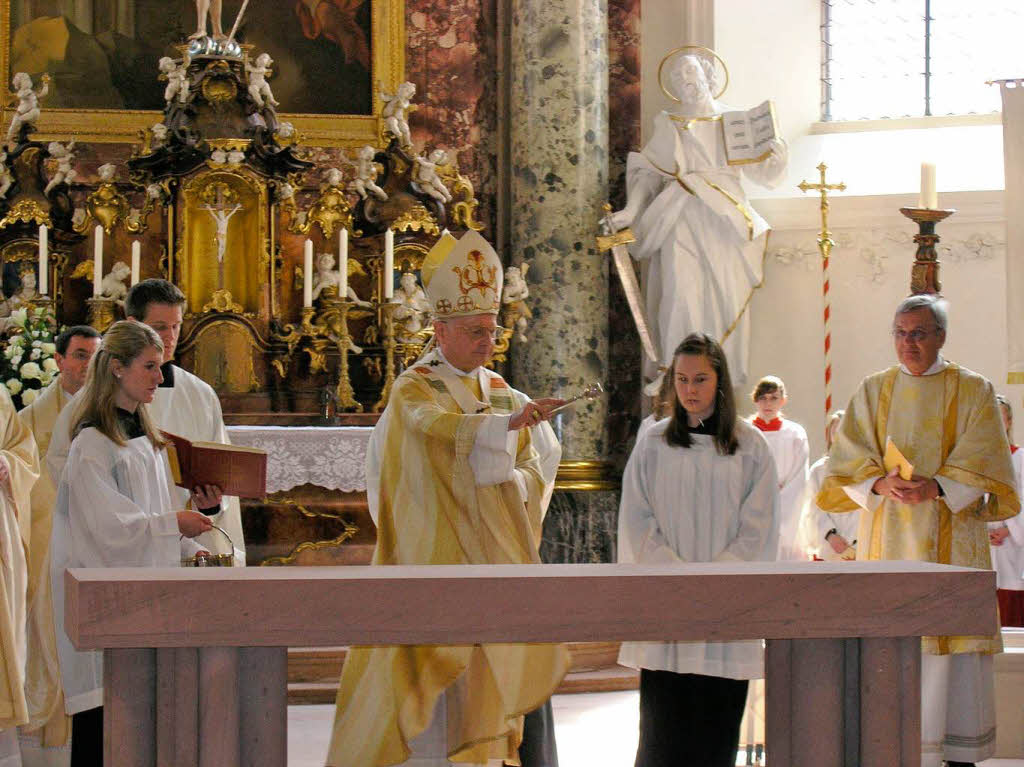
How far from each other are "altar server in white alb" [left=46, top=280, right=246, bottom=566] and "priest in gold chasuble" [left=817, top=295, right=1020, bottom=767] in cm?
227

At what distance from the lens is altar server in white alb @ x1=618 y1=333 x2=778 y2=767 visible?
15.7 feet

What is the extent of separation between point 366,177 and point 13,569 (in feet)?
13.2

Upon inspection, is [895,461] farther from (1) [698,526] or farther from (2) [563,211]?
(2) [563,211]

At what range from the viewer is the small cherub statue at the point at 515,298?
9.00 meters

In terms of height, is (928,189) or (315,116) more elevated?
(315,116)

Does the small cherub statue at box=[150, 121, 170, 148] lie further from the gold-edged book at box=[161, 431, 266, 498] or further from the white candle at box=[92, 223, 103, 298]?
the gold-edged book at box=[161, 431, 266, 498]

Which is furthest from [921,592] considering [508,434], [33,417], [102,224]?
[102,224]

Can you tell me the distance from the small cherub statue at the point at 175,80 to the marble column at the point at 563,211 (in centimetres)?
212

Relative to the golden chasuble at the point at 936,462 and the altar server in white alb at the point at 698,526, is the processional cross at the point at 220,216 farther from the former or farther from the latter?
the altar server in white alb at the point at 698,526

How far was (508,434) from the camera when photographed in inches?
184

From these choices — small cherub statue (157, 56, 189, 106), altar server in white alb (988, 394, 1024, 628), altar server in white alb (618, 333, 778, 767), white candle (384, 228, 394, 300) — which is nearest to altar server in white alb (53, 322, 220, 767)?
altar server in white alb (618, 333, 778, 767)

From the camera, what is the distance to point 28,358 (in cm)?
763

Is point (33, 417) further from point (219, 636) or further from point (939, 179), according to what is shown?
point (939, 179)

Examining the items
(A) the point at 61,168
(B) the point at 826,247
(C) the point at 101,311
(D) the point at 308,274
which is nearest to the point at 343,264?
(D) the point at 308,274
